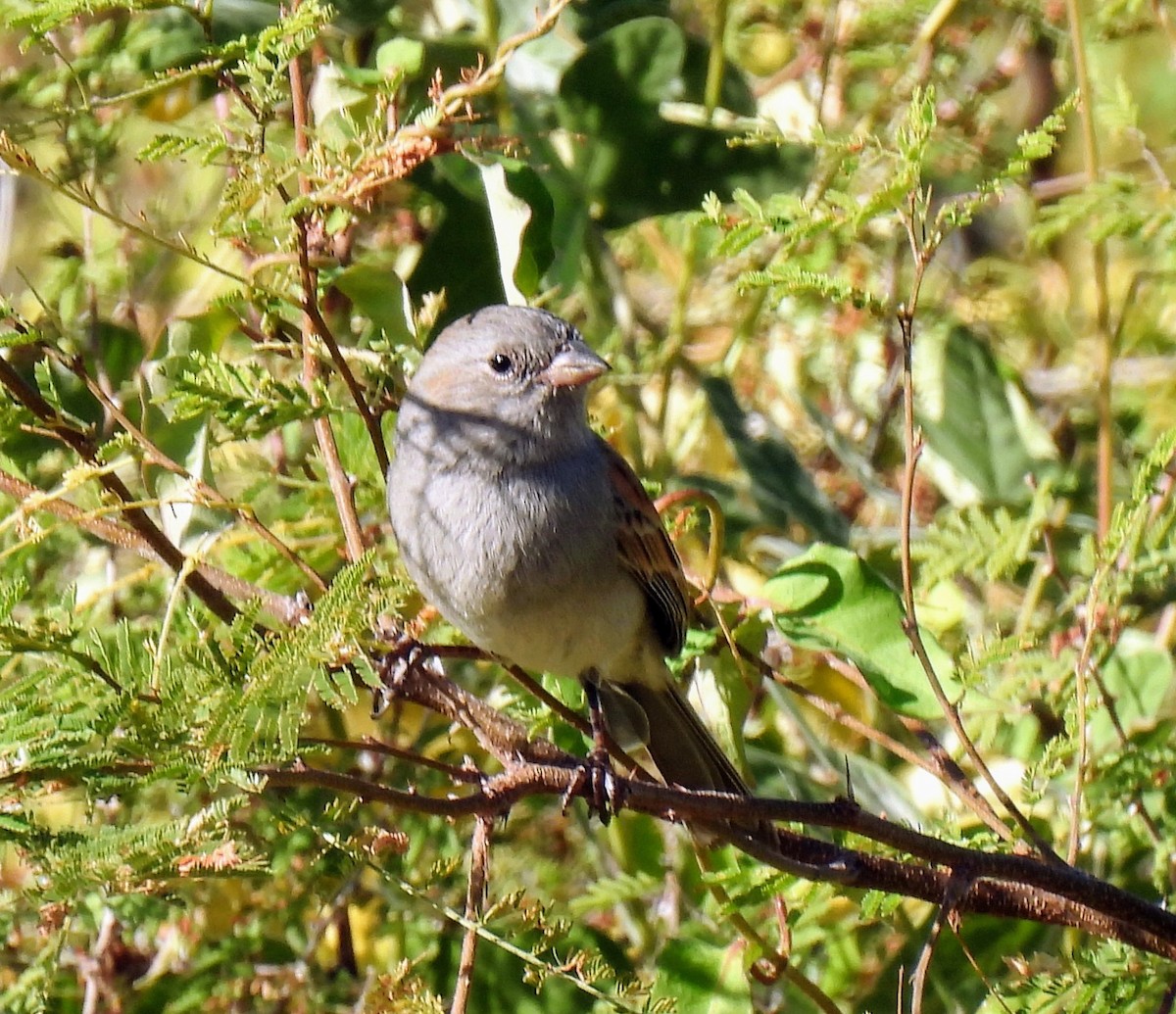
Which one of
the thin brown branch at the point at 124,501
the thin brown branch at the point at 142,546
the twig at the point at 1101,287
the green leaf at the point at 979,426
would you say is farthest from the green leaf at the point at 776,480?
the thin brown branch at the point at 124,501

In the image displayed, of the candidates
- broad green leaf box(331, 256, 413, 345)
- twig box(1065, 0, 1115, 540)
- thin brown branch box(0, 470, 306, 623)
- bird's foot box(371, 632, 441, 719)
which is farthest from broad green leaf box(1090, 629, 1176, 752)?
thin brown branch box(0, 470, 306, 623)

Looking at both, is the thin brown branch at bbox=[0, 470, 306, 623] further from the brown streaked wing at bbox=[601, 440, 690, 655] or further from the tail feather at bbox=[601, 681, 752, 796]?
the tail feather at bbox=[601, 681, 752, 796]

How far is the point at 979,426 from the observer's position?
14.1 ft

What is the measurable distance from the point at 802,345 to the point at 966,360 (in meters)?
0.80

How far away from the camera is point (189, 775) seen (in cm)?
231

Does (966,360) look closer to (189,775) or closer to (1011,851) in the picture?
(1011,851)

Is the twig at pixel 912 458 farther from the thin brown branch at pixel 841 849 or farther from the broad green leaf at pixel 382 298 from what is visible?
the broad green leaf at pixel 382 298

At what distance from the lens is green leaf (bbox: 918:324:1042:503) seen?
4156 mm

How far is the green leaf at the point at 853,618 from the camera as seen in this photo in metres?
3.23

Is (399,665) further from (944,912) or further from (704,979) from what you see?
(944,912)

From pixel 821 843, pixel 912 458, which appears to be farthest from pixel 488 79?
pixel 821 843

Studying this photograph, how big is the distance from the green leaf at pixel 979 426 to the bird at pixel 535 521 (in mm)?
936

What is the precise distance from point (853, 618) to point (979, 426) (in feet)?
4.03

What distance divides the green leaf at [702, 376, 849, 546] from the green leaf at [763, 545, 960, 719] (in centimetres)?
69
